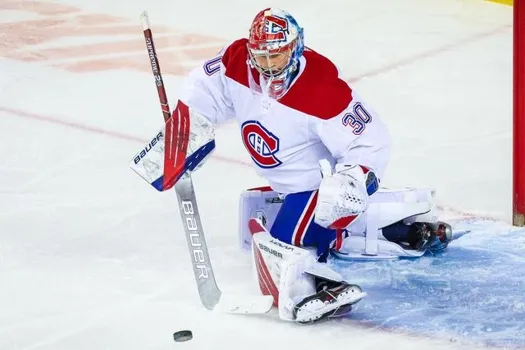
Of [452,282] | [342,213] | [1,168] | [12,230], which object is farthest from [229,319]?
[1,168]

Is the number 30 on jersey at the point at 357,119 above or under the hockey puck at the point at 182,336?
above

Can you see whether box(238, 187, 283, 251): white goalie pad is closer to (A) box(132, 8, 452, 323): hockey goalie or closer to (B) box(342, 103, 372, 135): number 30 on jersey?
(A) box(132, 8, 452, 323): hockey goalie

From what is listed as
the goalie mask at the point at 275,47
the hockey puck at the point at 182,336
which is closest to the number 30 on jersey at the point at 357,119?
the goalie mask at the point at 275,47

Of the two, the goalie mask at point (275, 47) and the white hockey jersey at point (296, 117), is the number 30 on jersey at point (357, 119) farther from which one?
the goalie mask at point (275, 47)

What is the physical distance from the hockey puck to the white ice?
2 cm

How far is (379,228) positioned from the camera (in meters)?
3.68

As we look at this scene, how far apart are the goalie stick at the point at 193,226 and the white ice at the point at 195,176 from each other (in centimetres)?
4

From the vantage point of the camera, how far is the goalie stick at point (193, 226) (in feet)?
10.8

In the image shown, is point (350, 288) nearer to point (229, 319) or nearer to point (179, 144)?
point (229, 319)

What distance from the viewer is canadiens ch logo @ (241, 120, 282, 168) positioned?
3434mm

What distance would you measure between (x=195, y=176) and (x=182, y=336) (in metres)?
1.42

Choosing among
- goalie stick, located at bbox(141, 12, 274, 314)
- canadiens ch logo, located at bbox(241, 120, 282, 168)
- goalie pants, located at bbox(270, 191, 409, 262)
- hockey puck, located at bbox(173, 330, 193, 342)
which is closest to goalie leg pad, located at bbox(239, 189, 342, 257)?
goalie pants, located at bbox(270, 191, 409, 262)

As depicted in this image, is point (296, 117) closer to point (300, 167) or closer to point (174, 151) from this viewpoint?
point (300, 167)

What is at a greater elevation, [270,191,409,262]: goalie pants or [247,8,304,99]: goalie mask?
[247,8,304,99]: goalie mask
